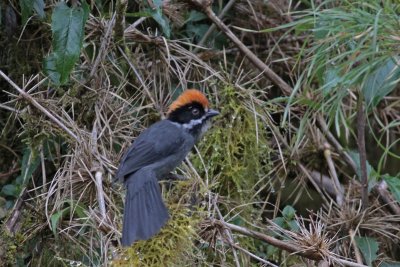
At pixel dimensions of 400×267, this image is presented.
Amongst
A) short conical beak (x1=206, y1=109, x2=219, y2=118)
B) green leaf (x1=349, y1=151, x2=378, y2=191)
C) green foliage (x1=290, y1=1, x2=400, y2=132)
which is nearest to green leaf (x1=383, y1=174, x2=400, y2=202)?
green leaf (x1=349, y1=151, x2=378, y2=191)

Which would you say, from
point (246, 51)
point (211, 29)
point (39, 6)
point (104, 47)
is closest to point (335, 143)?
point (246, 51)

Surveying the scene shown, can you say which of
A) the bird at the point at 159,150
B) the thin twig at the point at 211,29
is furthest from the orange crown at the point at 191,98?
the thin twig at the point at 211,29

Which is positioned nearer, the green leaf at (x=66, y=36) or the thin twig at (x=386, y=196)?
the green leaf at (x=66, y=36)

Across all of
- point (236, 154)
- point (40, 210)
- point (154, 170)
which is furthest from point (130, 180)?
point (236, 154)

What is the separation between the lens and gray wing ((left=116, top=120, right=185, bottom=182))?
397 cm

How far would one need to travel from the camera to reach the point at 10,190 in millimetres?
4441

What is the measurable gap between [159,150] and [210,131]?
506 millimetres

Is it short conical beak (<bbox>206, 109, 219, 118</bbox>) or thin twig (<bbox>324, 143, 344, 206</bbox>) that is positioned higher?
short conical beak (<bbox>206, 109, 219, 118</bbox>)

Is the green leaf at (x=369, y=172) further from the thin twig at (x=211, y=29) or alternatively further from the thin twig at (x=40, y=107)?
the thin twig at (x=40, y=107)

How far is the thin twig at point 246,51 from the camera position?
16.2 feet

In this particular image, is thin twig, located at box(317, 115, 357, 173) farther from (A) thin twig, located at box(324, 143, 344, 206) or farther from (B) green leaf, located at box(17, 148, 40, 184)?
(B) green leaf, located at box(17, 148, 40, 184)

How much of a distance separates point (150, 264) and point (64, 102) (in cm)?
145

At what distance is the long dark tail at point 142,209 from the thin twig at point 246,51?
4.29 ft

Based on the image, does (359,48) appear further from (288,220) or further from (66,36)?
(66,36)
